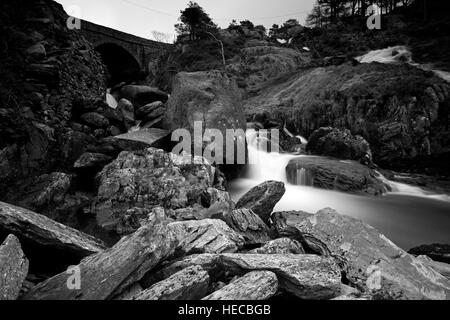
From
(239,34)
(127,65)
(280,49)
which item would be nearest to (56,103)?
(127,65)

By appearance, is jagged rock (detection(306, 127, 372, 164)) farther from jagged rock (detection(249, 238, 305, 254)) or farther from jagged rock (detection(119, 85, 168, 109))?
jagged rock (detection(249, 238, 305, 254))

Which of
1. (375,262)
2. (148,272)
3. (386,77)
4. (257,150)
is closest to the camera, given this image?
(148,272)

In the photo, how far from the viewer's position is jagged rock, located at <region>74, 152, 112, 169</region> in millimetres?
9927

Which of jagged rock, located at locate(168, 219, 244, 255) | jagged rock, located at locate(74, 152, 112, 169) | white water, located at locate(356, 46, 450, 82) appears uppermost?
white water, located at locate(356, 46, 450, 82)

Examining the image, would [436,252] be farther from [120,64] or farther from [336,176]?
[120,64]

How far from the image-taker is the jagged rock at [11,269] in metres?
3.06

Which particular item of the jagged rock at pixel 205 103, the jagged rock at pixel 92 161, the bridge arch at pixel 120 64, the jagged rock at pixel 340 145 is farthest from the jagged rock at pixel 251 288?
the bridge arch at pixel 120 64

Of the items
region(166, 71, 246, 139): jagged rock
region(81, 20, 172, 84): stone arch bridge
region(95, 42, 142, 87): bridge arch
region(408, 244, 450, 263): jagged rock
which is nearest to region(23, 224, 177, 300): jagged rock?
region(408, 244, 450, 263): jagged rock

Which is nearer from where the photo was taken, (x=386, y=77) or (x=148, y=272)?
(x=148, y=272)

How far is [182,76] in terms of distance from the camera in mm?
13836

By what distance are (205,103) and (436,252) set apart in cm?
966

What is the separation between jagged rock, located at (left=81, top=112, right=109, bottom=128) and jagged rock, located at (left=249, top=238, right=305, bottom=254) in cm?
1092

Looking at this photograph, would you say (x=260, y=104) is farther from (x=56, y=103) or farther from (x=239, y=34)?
(x=239, y=34)

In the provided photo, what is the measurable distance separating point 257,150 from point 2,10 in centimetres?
1401
